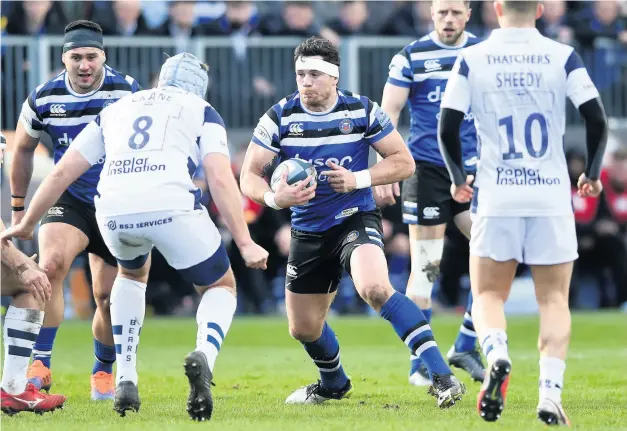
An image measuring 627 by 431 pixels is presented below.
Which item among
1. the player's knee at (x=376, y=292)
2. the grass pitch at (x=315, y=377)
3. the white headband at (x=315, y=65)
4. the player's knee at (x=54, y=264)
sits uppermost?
the white headband at (x=315, y=65)

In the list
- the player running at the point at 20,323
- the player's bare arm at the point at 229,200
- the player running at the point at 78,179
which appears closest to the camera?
the player's bare arm at the point at 229,200

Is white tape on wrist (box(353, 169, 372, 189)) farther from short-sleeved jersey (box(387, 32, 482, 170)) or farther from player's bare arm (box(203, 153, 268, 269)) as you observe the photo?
short-sleeved jersey (box(387, 32, 482, 170))

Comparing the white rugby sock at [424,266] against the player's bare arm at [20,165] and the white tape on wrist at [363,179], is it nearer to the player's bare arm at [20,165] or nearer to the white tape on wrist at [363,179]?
the white tape on wrist at [363,179]

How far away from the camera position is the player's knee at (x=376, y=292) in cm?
865

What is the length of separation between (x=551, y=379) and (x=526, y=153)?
1372 millimetres

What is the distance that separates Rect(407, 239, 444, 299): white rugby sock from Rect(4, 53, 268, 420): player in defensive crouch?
2.95 metres

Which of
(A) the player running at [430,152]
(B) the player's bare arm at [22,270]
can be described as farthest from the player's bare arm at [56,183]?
(A) the player running at [430,152]

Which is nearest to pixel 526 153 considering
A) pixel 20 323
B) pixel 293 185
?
pixel 293 185

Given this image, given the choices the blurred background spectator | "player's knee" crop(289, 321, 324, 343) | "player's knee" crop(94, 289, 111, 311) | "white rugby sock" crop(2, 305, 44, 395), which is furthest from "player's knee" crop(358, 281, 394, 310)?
the blurred background spectator

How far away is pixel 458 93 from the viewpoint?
7.76 metres

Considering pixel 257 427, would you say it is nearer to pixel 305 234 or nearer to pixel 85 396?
pixel 305 234

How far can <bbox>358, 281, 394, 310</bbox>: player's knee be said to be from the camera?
8649mm

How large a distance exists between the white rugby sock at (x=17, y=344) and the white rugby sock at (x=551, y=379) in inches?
131

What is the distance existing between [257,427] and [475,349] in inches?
151
